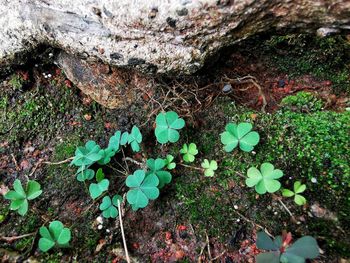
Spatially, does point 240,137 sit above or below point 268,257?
above

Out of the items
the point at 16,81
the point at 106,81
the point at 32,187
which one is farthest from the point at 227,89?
the point at 16,81

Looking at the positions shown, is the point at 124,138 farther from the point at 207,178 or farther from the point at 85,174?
the point at 207,178

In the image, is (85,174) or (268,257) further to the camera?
(85,174)

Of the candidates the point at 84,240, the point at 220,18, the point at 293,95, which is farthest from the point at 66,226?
the point at 293,95

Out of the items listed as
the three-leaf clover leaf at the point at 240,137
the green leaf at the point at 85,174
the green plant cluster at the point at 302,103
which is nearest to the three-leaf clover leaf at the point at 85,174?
the green leaf at the point at 85,174

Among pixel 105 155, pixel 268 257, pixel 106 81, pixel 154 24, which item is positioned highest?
pixel 154 24

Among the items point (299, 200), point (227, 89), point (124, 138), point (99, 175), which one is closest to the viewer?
point (299, 200)

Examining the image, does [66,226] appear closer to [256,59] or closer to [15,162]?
[15,162]
